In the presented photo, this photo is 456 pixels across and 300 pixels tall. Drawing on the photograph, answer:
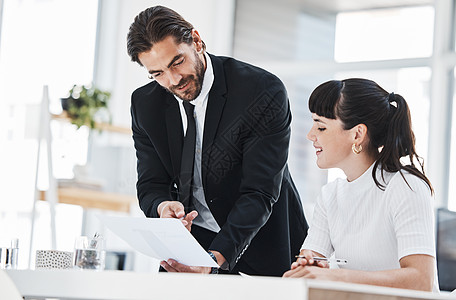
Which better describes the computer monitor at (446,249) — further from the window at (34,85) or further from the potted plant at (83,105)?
the window at (34,85)

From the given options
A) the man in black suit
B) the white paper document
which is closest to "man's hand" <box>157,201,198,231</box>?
the man in black suit

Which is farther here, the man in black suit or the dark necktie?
the dark necktie

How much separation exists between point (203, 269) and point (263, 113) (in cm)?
48

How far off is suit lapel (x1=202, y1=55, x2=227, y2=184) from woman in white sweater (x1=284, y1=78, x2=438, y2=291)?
24 cm

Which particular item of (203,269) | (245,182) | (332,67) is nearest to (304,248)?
(245,182)

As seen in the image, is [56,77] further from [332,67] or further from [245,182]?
[245,182]

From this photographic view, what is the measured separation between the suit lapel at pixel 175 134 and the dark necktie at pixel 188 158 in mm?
18

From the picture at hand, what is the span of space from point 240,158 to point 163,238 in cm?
48

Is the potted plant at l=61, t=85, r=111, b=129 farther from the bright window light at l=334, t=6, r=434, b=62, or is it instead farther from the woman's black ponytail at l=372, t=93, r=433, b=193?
the woman's black ponytail at l=372, t=93, r=433, b=193

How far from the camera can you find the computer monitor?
3.82 metres

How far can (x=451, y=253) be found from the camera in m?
3.87

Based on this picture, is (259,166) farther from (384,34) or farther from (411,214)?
(384,34)

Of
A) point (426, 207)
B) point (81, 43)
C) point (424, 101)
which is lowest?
point (426, 207)

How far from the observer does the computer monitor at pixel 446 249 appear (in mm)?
3820
